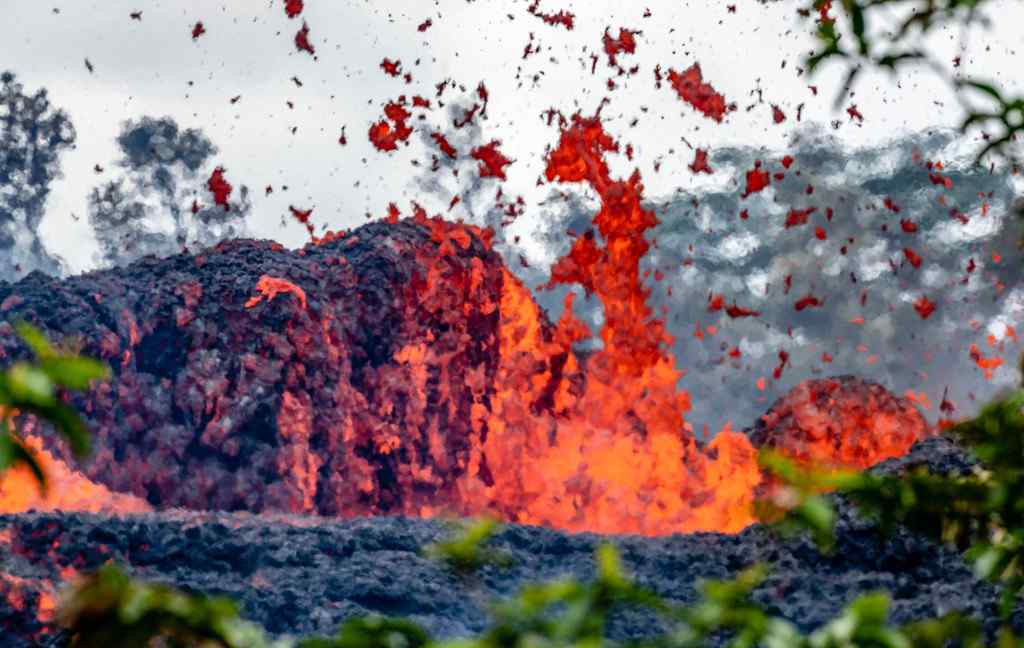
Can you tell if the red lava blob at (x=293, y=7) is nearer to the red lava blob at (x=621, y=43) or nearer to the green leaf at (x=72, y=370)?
the red lava blob at (x=621, y=43)

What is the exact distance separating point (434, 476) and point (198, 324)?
2898 millimetres

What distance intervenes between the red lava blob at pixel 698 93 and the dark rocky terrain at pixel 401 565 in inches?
371

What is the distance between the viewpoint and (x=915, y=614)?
7461mm

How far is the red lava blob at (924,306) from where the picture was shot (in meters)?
32.2

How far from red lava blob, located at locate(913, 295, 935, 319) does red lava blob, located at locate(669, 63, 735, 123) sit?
15072 mm

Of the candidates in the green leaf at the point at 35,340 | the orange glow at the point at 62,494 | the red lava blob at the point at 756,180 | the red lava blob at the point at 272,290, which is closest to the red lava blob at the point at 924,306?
the red lava blob at the point at 756,180

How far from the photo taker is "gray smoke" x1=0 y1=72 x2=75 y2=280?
3950 centimetres

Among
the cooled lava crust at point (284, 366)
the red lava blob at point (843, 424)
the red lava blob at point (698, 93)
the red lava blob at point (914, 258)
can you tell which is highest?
the red lava blob at point (914, 258)

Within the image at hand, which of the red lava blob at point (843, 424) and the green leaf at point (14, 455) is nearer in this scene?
the green leaf at point (14, 455)

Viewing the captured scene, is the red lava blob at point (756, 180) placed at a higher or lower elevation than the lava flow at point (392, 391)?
higher

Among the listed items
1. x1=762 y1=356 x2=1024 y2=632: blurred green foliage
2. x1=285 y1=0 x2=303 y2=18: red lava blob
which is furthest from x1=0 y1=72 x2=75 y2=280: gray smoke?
x1=762 y1=356 x2=1024 y2=632: blurred green foliage

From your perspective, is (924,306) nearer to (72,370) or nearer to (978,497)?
(978,497)

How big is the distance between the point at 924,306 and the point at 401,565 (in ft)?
86.5

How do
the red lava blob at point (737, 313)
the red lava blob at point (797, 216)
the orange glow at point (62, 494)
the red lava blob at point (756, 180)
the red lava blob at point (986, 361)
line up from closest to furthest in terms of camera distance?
the orange glow at point (62, 494) < the red lava blob at point (737, 313) < the red lava blob at point (986, 361) < the red lava blob at point (797, 216) < the red lava blob at point (756, 180)
